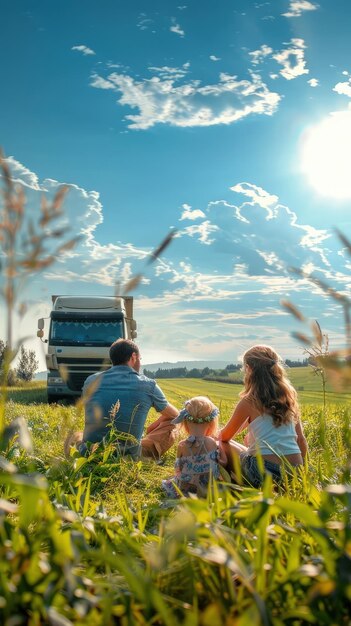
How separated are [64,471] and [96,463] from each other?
1099 mm

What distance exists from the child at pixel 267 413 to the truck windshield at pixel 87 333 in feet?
40.0

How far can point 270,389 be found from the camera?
16.6 ft

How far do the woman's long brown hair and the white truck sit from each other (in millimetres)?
12093

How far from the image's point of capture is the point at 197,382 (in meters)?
40.8

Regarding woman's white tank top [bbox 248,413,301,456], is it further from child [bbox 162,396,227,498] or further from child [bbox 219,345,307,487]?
child [bbox 162,396,227,498]

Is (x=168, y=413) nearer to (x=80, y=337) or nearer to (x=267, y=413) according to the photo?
(x=267, y=413)

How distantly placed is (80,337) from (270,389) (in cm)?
1278

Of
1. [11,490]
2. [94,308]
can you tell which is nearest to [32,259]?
[11,490]

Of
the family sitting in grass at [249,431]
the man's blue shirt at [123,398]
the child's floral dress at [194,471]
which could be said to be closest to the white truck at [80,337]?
the man's blue shirt at [123,398]

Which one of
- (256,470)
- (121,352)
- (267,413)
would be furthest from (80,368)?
(256,470)

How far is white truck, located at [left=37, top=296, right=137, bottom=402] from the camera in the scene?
17.1 meters

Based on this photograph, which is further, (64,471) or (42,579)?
(64,471)

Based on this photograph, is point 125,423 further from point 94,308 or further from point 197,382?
point 197,382

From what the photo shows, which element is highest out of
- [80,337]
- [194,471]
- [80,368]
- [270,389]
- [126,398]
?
[80,337]
